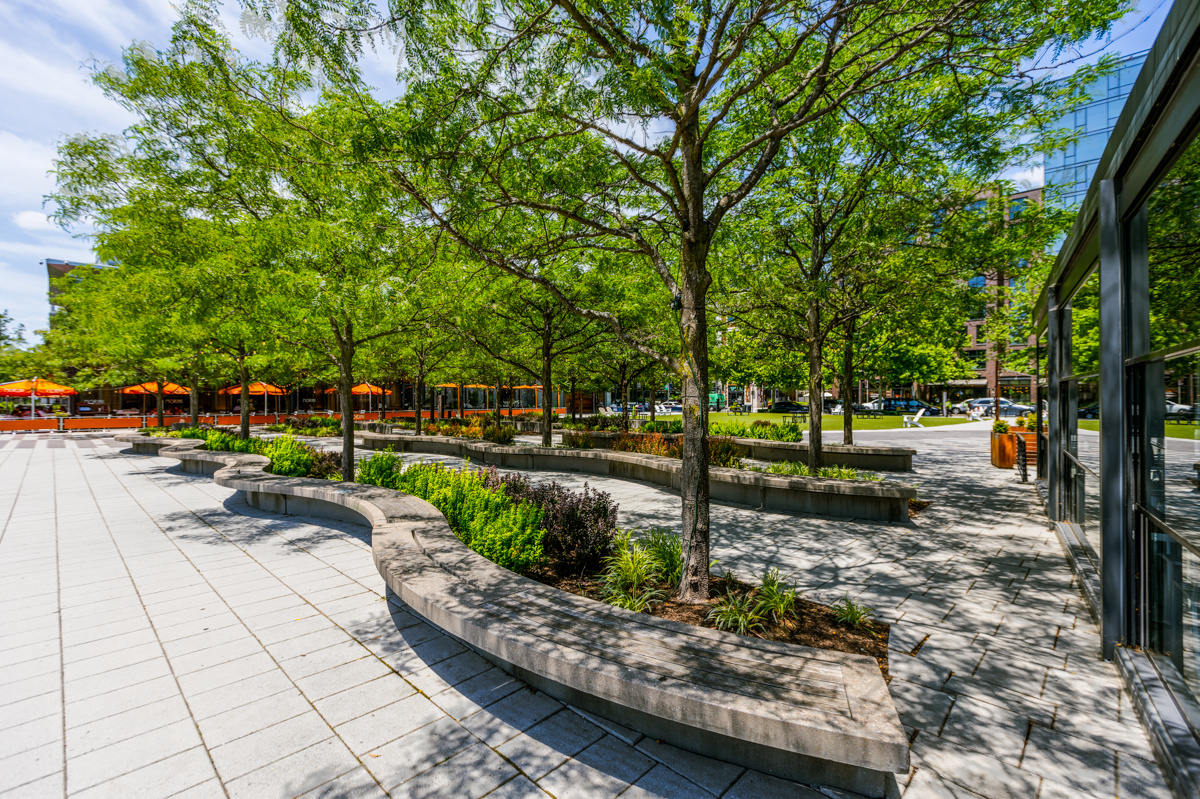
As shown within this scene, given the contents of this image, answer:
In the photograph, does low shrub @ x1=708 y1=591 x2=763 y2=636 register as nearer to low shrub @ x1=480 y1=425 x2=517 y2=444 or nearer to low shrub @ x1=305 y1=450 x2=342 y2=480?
low shrub @ x1=305 y1=450 x2=342 y2=480

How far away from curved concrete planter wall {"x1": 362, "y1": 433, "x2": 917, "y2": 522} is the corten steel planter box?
28.9 ft

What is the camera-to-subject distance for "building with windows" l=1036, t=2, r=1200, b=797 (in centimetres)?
293

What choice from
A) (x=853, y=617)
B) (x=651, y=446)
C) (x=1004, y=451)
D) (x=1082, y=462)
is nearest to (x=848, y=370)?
(x=1004, y=451)

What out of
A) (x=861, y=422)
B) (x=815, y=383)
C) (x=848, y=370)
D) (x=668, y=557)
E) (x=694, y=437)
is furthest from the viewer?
(x=861, y=422)

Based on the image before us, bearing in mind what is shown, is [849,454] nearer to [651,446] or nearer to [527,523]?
[651,446]

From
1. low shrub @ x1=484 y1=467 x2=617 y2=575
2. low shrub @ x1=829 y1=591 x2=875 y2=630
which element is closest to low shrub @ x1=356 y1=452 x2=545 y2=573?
low shrub @ x1=484 y1=467 x2=617 y2=575

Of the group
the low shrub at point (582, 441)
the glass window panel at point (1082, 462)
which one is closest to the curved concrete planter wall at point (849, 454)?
the low shrub at point (582, 441)

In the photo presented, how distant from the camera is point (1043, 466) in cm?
1201

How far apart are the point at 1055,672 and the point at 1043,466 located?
1078 cm

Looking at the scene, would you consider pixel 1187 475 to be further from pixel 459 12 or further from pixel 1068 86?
pixel 459 12

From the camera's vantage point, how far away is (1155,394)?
11.9ft

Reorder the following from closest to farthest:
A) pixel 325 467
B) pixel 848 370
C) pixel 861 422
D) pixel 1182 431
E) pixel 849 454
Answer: pixel 1182 431
pixel 325 467
pixel 848 370
pixel 849 454
pixel 861 422

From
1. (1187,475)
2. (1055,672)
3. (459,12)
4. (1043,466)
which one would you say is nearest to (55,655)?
(459,12)

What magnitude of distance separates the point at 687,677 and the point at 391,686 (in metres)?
2.34
